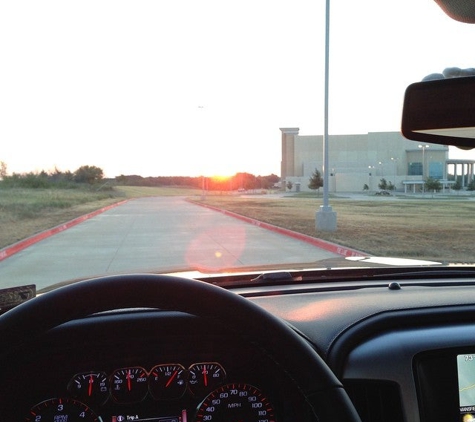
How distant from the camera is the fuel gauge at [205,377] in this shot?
2184 millimetres

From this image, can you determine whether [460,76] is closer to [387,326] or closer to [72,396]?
[387,326]

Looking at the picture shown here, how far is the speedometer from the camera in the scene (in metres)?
2.10

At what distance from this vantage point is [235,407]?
211cm

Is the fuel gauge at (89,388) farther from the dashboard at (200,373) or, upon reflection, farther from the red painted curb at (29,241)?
the red painted curb at (29,241)

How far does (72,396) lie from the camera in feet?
6.82

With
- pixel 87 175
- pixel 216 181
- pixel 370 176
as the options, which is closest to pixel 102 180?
pixel 87 175

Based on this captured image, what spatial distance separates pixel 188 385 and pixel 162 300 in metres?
0.64

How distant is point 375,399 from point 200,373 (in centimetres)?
77

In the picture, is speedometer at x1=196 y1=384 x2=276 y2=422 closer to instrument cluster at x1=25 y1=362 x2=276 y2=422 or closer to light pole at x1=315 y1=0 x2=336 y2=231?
instrument cluster at x1=25 y1=362 x2=276 y2=422

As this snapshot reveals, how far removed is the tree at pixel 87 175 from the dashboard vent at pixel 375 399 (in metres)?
121

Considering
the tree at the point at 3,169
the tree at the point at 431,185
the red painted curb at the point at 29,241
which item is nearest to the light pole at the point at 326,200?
the red painted curb at the point at 29,241

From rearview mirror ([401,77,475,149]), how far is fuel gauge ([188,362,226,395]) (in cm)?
108

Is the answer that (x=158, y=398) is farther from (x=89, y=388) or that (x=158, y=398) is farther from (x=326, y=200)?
(x=326, y=200)

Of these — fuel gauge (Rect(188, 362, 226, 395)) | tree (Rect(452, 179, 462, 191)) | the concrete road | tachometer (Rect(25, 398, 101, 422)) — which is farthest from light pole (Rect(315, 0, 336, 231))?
tree (Rect(452, 179, 462, 191))
